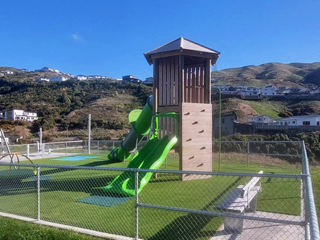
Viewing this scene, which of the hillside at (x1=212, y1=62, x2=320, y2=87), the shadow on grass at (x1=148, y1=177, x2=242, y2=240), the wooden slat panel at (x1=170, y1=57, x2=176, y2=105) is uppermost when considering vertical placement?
the hillside at (x1=212, y1=62, x2=320, y2=87)

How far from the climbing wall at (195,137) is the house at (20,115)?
51.2 m

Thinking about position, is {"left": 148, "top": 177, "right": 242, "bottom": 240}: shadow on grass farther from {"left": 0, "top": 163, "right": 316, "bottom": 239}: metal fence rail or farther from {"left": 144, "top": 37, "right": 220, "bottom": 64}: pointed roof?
{"left": 144, "top": 37, "right": 220, "bottom": 64}: pointed roof

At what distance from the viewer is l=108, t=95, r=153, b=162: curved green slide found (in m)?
12.4

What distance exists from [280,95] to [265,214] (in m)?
73.4

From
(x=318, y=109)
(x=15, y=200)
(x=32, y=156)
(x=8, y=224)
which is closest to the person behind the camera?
(x=8, y=224)

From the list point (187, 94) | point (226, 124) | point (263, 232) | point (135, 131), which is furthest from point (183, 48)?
point (226, 124)

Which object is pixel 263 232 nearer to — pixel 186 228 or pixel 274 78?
pixel 186 228

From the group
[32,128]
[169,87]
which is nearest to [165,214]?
[169,87]

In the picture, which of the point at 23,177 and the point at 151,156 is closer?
the point at 151,156

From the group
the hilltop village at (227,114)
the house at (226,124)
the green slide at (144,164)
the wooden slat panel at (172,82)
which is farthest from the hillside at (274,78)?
the green slide at (144,164)

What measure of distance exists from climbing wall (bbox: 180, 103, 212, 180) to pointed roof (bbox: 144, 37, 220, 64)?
6.19 feet

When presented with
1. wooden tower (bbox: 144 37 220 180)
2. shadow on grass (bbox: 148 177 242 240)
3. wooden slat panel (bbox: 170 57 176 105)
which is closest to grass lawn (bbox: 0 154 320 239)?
shadow on grass (bbox: 148 177 242 240)

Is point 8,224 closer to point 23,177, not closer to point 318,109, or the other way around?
point 23,177

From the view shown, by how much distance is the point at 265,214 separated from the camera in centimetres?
606
